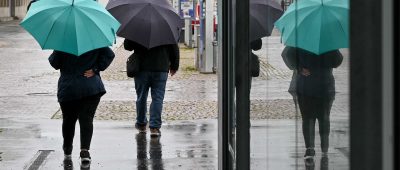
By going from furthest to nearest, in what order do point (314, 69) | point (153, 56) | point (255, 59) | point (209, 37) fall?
point (209, 37) < point (153, 56) < point (255, 59) < point (314, 69)

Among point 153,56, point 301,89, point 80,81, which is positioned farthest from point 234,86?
point 153,56

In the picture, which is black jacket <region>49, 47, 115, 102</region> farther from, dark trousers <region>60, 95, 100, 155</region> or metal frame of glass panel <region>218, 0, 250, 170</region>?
metal frame of glass panel <region>218, 0, 250, 170</region>

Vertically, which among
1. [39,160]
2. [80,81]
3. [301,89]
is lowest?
[39,160]

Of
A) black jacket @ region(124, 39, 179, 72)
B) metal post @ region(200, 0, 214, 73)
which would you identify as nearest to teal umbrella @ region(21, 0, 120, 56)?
black jacket @ region(124, 39, 179, 72)

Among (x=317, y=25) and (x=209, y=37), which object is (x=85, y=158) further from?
(x=209, y=37)

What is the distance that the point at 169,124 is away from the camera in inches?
512

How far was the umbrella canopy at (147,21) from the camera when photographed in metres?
11.1

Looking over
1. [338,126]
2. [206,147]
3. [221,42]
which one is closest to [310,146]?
[338,126]

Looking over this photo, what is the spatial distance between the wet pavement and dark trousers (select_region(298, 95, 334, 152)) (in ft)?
0.21

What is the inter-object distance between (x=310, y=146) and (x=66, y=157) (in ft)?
23.8

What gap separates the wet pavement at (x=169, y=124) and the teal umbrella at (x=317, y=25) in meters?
0.10

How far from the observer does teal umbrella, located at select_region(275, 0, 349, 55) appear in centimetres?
226

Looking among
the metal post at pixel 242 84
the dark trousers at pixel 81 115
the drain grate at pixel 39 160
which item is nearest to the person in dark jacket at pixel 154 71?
the drain grate at pixel 39 160

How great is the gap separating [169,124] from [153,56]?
196cm
